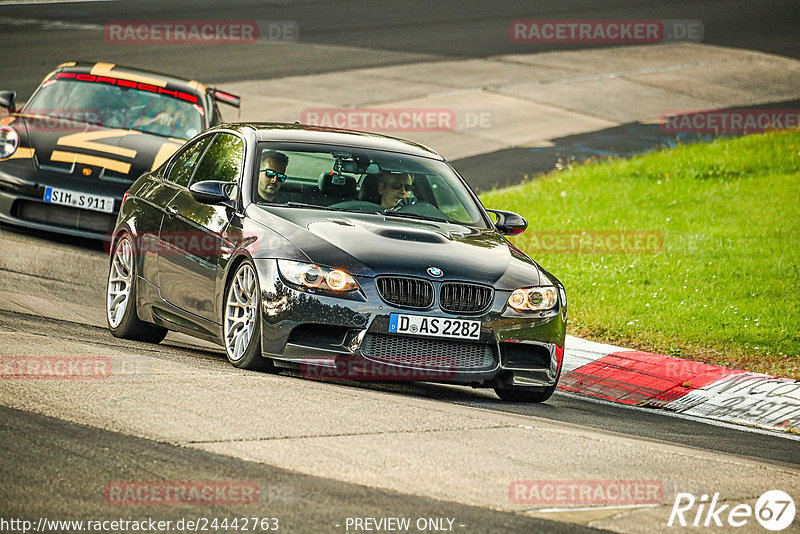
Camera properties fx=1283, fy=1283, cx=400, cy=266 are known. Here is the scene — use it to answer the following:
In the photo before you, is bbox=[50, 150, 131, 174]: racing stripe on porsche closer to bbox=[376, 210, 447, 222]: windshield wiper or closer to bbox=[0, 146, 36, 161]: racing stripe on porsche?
bbox=[0, 146, 36, 161]: racing stripe on porsche

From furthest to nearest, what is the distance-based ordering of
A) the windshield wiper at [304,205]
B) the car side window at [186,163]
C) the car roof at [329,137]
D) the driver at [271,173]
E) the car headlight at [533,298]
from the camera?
the car side window at [186,163] < the car roof at [329,137] < the driver at [271,173] < the windshield wiper at [304,205] < the car headlight at [533,298]

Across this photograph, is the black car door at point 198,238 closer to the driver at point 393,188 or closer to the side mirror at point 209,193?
the side mirror at point 209,193

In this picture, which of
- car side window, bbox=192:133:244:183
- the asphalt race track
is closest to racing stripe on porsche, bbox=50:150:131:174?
the asphalt race track

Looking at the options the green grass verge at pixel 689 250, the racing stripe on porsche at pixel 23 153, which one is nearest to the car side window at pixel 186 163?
the racing stripe on porsche at pixel 23 153

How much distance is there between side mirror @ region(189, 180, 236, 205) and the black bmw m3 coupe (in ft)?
0.05

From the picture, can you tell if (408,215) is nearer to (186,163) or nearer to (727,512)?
(186,163)

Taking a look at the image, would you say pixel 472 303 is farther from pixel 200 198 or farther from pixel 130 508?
pixel 130 508

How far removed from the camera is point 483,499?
5141 mm

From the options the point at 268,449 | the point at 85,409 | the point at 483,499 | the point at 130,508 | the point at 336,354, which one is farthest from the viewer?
the point at 336,354

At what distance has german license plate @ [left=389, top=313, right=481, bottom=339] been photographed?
289 inches

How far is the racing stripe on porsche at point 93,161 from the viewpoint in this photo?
1227 cm

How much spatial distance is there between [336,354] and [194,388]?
3.60 feet

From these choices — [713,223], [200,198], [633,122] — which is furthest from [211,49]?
[200,198]

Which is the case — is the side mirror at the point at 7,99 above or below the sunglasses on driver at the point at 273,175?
above
